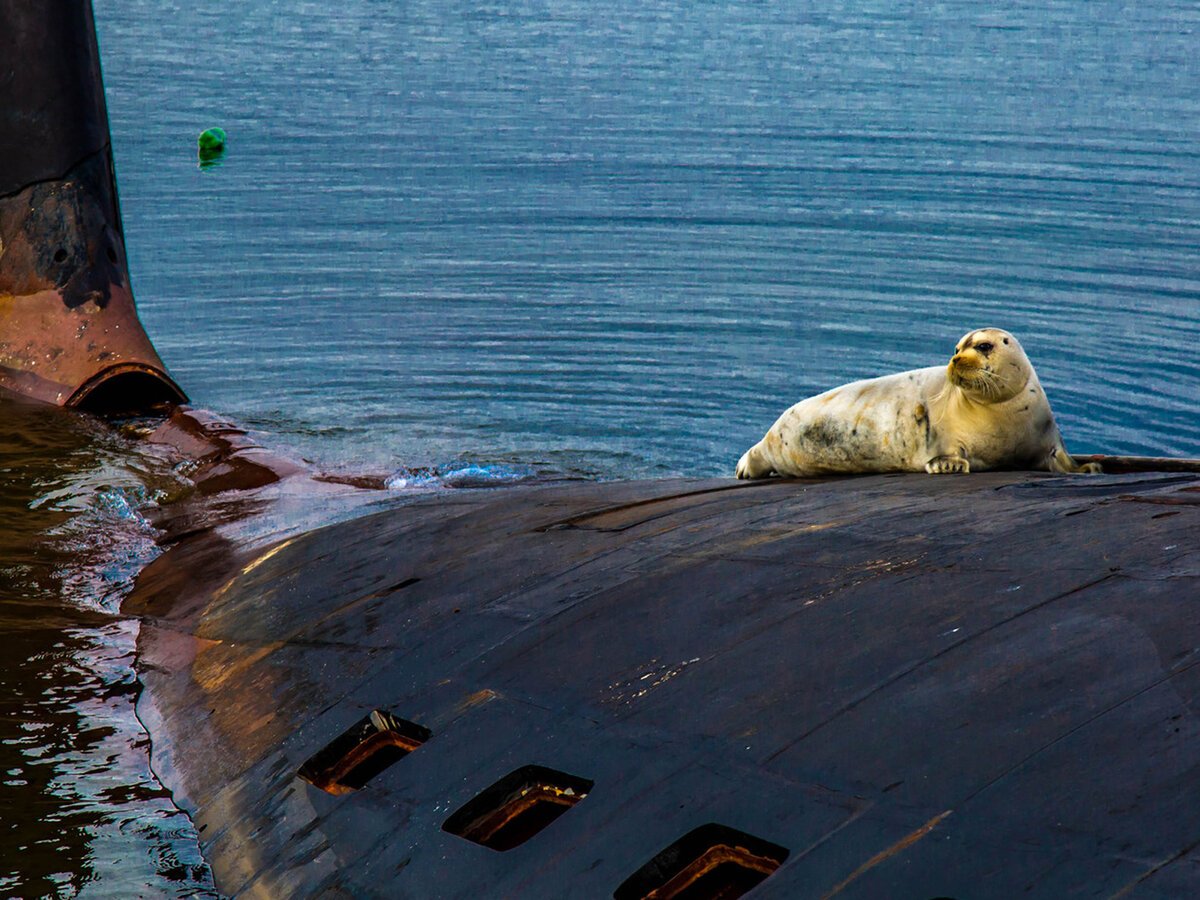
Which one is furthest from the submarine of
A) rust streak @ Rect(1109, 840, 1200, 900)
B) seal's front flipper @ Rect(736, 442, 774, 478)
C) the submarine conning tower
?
the submarine conning tower

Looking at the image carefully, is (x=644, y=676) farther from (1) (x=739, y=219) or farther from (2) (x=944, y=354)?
(1) (x=739, y=219)

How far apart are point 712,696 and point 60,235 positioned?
33.9 feet

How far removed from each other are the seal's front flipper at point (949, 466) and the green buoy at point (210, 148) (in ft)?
68.7

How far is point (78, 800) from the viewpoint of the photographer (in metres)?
5.79

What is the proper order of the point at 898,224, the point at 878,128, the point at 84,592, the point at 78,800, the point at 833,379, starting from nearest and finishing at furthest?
the point at 78,800
the point at 84,592
the point at 833,379
the point at 898,224
the point at 878,128

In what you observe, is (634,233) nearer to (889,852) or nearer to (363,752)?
(363,752)

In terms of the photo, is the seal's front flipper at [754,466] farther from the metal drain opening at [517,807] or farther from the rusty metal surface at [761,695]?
the metal drain opening at [517,807]

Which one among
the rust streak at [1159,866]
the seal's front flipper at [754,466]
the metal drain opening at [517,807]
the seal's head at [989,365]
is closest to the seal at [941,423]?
the seal's head at [989,365]

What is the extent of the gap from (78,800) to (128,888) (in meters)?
0.79

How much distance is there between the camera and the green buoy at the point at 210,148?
2509cm

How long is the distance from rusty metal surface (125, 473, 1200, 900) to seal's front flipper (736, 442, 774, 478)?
0.43 metres

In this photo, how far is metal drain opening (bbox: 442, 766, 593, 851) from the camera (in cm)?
416

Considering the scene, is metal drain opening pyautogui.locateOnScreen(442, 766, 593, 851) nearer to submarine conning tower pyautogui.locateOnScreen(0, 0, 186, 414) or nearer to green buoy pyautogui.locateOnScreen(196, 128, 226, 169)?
submarine conning tower pyautogui.locateOnScreen(0, 0, 186, 414)

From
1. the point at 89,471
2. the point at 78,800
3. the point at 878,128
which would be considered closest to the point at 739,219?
the point at 878,128
